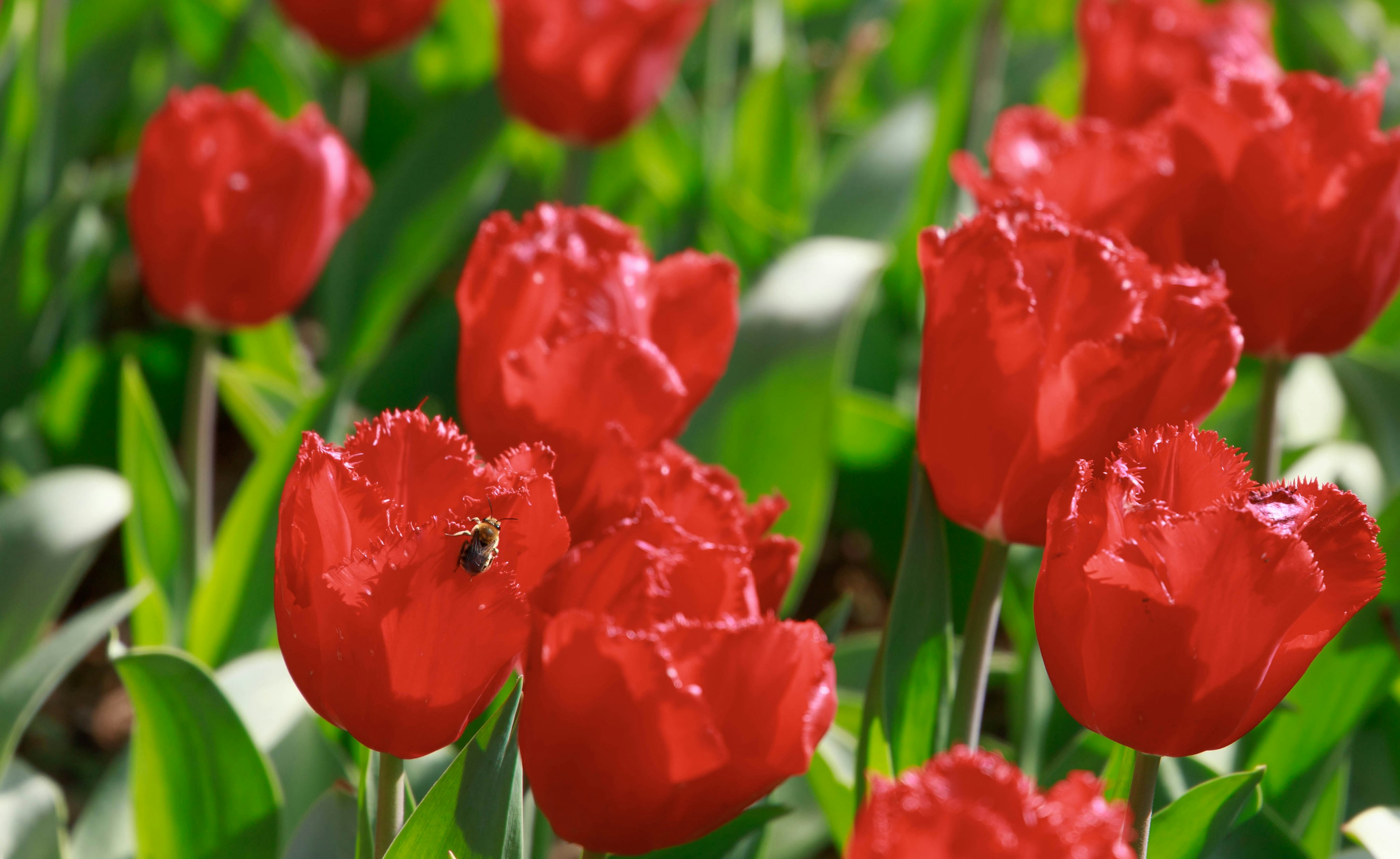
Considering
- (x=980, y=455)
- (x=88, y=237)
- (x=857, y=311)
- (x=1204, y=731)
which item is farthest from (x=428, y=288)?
(x=1204, y=731)

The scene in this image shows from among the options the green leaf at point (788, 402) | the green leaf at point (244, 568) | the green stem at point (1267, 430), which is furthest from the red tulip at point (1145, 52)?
the green leaf at point (244, 568)

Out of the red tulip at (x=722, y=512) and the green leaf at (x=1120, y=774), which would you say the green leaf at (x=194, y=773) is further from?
the green leaf at (x=1120, y=774)

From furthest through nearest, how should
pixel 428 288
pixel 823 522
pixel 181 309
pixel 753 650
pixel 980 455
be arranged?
1. pixel 428 288
2. pixel 823 522
3. pixel 181 309
4. pixel 980 455
5. pixel 753 650

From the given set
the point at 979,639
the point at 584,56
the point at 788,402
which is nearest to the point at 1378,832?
the point at 979,639

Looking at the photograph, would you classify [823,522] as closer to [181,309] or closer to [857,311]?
[857,311]

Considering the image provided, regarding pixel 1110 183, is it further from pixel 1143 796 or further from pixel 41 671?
Result: pixel 41 671

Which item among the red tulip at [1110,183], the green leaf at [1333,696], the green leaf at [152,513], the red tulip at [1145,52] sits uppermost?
the red tulip at [1110,183]

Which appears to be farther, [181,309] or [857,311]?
[857,311]
